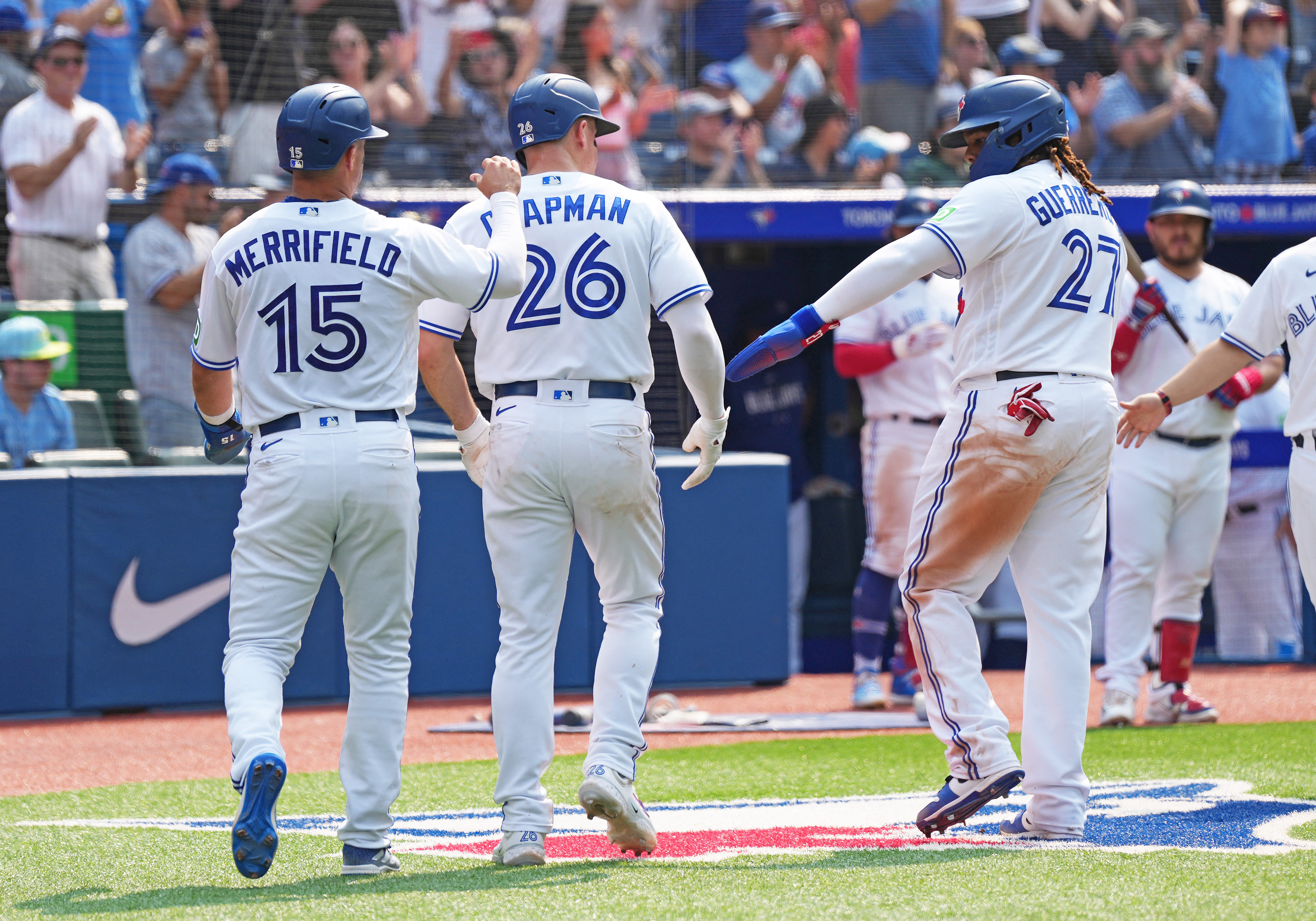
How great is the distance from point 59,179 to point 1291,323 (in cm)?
734

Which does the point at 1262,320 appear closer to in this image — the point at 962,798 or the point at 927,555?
the point at 927,555

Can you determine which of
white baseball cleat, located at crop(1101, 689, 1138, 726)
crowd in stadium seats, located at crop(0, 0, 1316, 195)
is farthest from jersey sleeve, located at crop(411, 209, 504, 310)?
crowd in stadium seats, located at crop(0, 0, 1316, 195)

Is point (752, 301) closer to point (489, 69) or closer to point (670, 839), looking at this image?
point (489, 69)

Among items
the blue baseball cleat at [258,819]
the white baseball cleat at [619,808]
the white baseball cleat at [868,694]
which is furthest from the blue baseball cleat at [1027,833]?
the white baseball cleat at [868,694]

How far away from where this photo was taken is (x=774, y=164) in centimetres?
1135

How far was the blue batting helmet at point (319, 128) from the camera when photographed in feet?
12.4

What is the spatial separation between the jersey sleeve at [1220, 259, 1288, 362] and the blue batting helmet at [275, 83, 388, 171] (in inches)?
101

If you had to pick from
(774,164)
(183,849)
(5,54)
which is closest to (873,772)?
(183,849)

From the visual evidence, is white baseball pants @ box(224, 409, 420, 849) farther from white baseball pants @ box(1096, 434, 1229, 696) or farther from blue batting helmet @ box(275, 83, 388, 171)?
white baseball pants @ box(1096, 434, 1229, 696)

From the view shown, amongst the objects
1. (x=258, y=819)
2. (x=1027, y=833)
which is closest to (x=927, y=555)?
(x=1027, y=833)

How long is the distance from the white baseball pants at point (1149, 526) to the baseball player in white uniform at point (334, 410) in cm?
378

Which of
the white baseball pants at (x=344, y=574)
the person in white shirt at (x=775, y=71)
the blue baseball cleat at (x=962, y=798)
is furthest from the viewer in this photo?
the person in white shirt at (x=775, y=71)

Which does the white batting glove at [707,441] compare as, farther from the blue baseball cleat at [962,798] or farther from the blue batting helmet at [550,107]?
the blue baseball cleat at [962,798]

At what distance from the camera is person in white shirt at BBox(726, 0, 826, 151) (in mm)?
11766
